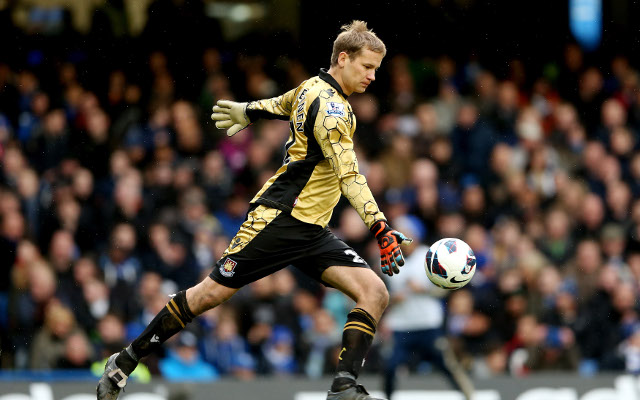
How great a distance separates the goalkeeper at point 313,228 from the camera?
22.2ft

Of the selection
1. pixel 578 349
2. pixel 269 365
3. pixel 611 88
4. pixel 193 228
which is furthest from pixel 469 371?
pixel 611 88

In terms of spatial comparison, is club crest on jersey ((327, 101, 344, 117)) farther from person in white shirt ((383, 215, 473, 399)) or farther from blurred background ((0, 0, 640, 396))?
blurred background ((0, 0, 640, 396))

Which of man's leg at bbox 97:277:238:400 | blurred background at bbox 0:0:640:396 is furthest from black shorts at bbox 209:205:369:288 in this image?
blurred background at bbox 0:0:640:396

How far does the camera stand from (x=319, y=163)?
6.99 metres

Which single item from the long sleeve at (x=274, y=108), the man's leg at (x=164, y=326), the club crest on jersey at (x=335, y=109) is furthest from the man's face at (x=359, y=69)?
the man's leg at (x=164, y=326)

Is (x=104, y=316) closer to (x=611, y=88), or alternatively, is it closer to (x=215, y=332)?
(x=215, y=332)

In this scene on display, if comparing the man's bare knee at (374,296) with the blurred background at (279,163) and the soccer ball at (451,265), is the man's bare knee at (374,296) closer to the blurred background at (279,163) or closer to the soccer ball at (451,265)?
the soccer ball at (451,265)

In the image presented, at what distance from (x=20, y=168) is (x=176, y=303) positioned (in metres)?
6.32

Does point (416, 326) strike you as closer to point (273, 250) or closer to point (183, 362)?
point (183, 362)

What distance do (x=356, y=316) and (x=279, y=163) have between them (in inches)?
274

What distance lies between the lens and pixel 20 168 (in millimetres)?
12781

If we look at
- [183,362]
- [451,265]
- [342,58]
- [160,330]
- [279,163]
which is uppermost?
[279,163]

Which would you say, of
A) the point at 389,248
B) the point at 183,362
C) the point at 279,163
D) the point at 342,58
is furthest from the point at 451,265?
the point at 279,163

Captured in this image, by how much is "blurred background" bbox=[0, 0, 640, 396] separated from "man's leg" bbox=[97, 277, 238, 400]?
4.22m
